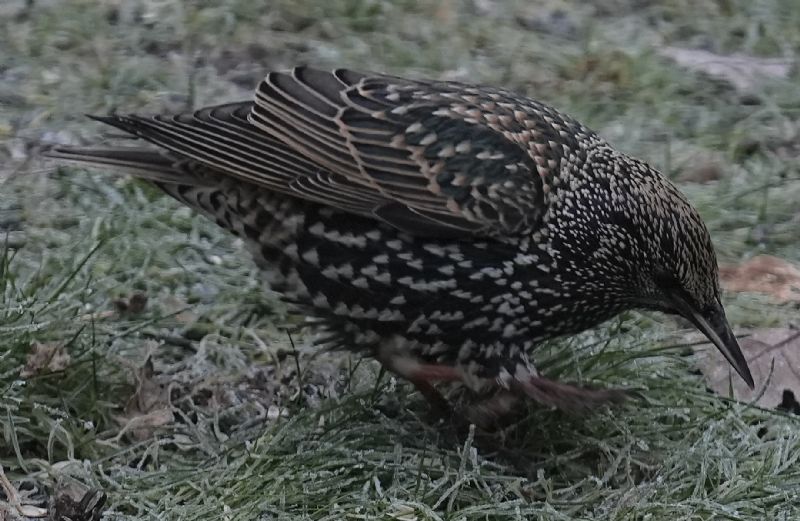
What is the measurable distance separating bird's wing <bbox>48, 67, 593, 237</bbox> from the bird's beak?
0.49 m

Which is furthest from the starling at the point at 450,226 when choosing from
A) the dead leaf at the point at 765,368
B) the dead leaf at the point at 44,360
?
the dead leaf at the point at 44,360

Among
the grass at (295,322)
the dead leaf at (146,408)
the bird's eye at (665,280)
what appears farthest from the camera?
the dead leaf at (146,408)

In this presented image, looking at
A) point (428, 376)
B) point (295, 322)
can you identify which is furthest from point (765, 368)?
point (295, 322)

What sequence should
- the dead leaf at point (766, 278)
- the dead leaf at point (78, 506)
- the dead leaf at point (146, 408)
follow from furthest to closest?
the dead leaf at point (766, 278) → the dead leaf at point (146, 408) → the dead leaf at point (78, 506)

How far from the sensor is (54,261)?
15.7 ft

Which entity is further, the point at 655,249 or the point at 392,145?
the point at 392,145

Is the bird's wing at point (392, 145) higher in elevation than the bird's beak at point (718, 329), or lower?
higher

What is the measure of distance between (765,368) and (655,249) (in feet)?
2.66

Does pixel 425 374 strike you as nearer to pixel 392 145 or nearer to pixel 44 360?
pixel 392 145

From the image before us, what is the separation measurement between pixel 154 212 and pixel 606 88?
227 centimetres

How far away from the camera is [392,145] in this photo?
158 inches

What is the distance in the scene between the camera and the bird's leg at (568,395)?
3816 millimetres

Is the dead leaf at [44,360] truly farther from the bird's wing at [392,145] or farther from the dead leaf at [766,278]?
the dead leaf at [766,278]

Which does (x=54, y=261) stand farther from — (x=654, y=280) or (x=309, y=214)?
(x=654, y=280)
